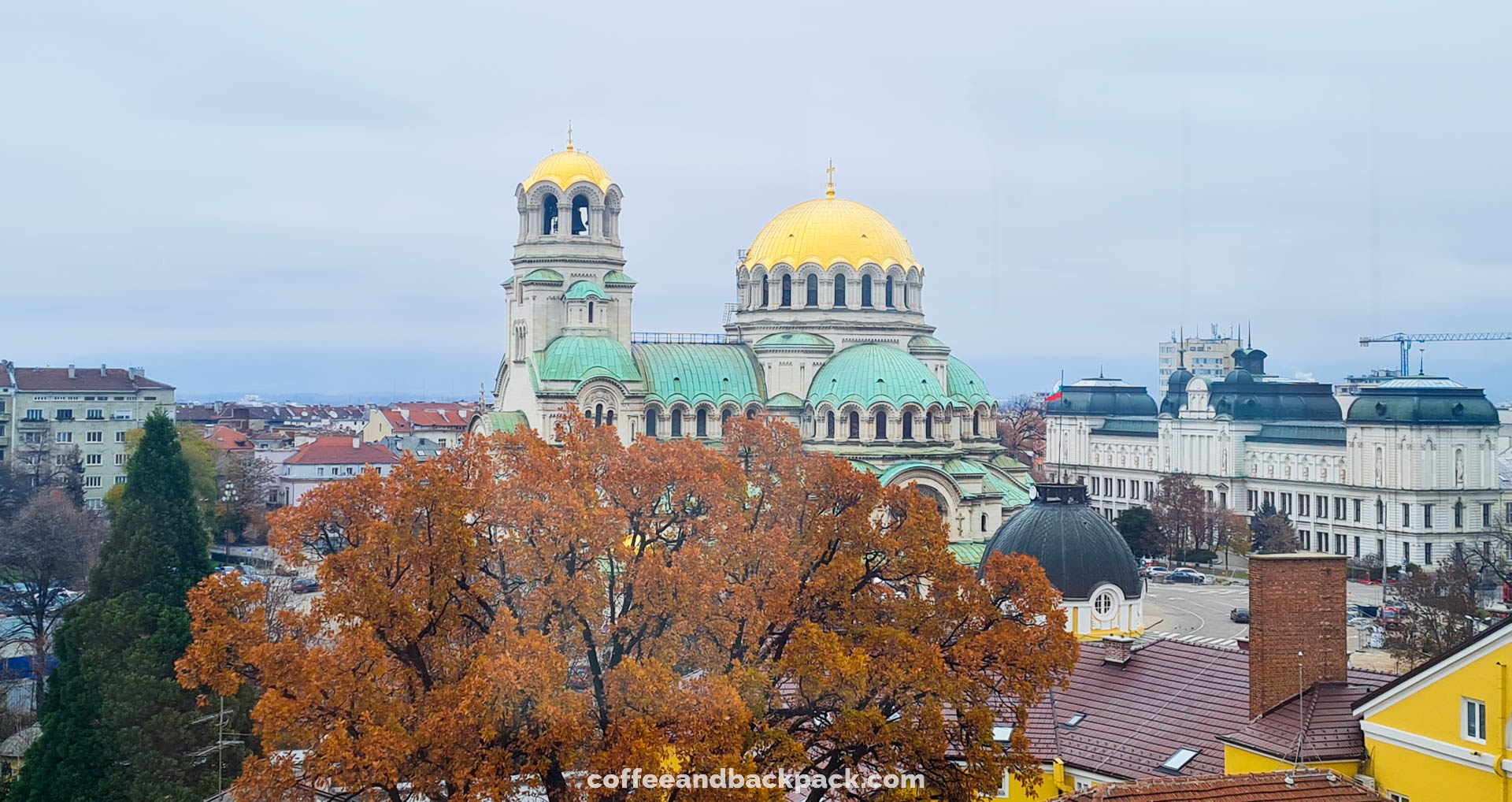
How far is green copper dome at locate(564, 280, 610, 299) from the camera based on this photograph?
6206cm

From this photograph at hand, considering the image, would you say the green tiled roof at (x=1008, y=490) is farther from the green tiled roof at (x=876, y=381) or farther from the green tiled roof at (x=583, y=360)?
the green tiled roof at (x=583, y=360)

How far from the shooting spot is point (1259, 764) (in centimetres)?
2102

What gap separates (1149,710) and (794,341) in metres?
41.6

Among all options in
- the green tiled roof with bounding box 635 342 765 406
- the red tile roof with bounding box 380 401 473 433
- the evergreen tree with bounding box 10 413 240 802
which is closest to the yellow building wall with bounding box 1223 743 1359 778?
the evergreen tree with bounding box 10 413 240 802

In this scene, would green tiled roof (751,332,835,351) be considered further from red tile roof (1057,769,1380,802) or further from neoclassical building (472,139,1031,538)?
red tile roof (1057,769,1380,802)

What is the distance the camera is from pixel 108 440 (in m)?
91.4

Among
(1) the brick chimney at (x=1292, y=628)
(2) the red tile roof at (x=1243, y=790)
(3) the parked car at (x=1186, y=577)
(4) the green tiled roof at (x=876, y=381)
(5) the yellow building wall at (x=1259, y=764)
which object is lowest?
(3) the parked car at (x=1186, y=577)

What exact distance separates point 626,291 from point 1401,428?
40628 millimetres

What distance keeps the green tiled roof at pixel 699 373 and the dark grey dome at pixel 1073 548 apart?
2385 centimetres

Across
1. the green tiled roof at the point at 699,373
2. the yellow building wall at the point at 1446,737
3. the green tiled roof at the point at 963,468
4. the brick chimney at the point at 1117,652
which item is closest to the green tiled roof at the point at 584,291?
the green tiled roof at the point at 699,373

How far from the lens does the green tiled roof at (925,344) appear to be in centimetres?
6807

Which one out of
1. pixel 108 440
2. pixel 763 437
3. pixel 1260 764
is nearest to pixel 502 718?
pixel 763 437

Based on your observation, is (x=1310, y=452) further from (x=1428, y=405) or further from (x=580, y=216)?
(x=580, y=216)

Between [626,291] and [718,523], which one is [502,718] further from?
[626,291]
